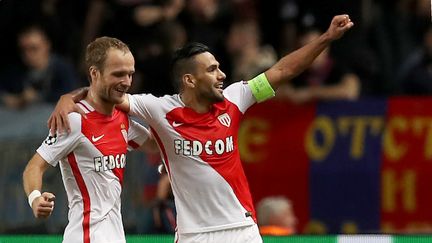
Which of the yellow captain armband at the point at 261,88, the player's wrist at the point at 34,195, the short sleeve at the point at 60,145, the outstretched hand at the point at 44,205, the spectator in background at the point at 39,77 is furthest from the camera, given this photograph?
the spectator in background at the point at 39,77

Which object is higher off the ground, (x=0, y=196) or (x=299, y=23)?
(x=299, y=23)

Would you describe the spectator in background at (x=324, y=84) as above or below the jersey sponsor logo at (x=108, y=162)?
above

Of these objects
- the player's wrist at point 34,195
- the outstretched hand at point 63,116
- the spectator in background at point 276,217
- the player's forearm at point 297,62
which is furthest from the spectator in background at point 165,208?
the player's wrist at point 34,195

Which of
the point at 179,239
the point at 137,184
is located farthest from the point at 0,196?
the point at 179,239

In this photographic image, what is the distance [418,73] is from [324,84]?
959mm

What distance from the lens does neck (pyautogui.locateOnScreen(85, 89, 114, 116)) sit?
9.34 metres

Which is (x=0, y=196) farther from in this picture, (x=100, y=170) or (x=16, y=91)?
(x=100, y=170)

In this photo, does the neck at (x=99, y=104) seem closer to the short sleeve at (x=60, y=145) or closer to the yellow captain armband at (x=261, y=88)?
the short sleeve at (x=60, y=145)

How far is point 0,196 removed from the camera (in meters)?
13.6

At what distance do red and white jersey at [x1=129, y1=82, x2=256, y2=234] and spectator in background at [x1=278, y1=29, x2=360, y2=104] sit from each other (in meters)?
3.96

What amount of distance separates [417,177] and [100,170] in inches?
195

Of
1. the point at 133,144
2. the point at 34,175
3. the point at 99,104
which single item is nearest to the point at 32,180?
the point at 34,175

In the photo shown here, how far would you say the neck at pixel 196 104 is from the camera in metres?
9.66

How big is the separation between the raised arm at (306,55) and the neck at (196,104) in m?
0.44
